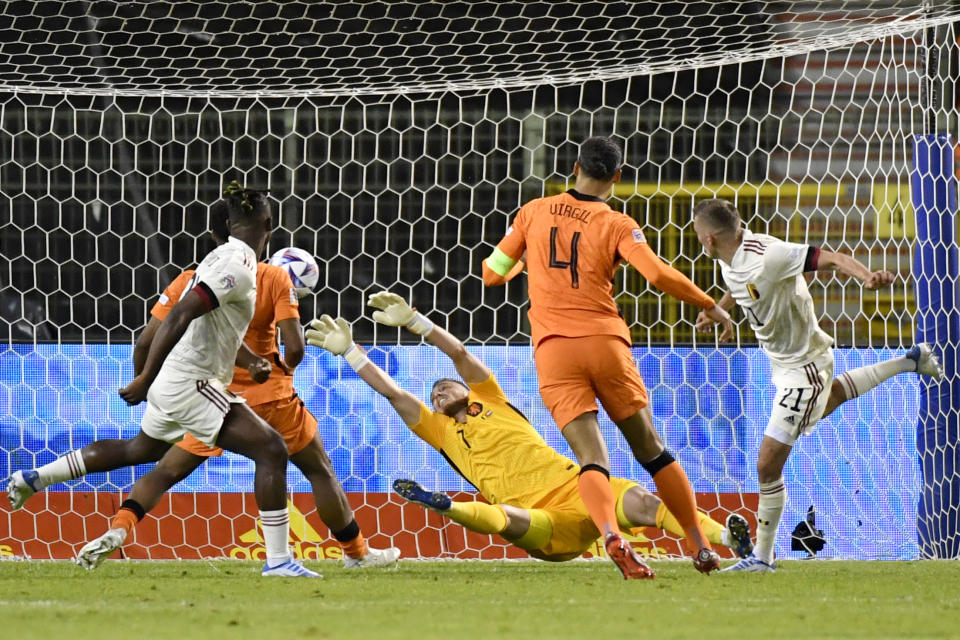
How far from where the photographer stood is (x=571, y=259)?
5395 mm

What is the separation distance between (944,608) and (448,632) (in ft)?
5.34

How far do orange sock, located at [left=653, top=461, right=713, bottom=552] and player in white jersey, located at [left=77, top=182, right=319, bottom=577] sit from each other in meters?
1.40

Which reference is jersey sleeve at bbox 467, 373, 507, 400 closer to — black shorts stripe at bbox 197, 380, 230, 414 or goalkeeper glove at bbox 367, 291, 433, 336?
goalkeeper glove at bbox 367, 291, 433, 336

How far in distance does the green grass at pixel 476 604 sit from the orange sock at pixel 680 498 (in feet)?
0.55

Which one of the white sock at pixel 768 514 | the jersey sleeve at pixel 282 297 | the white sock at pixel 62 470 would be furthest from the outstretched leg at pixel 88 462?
the white sock at pixel 768 514

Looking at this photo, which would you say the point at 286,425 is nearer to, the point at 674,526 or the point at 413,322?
the point at 413,322

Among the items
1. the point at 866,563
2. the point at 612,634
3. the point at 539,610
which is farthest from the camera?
the point at 866,563

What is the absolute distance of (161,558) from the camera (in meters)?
7.31

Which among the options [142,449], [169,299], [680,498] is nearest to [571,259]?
[680,498]

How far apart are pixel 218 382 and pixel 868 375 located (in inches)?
115

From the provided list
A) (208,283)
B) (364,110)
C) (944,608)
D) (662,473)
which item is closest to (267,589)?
(208,283)

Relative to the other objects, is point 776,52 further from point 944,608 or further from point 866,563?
point 944,608

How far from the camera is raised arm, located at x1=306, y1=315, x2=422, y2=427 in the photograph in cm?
648

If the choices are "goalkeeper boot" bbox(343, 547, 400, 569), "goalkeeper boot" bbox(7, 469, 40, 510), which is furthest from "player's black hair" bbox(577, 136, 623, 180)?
"goalkeeper boot" bbox(7, 469, 40, 510)
